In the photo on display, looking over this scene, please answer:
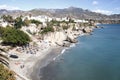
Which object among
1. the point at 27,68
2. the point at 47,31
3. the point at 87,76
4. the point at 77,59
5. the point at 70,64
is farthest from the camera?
the point at 47,31

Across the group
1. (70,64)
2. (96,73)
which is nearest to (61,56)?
(70,64)

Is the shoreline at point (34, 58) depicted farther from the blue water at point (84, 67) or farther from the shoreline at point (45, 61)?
the blue water at point (84, 67)

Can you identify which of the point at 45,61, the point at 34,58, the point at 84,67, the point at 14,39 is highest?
the point at 14,39

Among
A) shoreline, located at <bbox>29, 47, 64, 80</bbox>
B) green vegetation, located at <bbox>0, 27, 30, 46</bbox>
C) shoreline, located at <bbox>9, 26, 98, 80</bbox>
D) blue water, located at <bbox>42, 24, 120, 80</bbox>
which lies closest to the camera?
shoreline, located at <bbox>29, 47, 64, 80</bbox>

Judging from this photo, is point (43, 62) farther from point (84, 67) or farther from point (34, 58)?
point (84, 67)

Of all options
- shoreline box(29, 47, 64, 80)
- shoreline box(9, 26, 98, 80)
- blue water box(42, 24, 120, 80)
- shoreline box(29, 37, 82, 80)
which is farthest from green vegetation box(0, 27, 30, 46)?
blue water box(42, 24, 120, 80)

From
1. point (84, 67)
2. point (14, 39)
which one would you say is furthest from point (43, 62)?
point (14, 39)

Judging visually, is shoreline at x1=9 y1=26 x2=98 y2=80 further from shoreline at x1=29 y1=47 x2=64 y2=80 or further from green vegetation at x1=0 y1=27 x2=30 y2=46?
green vegetation at x1=0 y1=27 x2=30 y2=46

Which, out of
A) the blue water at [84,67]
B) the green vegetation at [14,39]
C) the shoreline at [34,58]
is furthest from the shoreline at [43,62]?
the green vegetation at [14,39]

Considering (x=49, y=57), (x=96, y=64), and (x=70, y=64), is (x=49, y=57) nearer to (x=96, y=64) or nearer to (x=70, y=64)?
(x=70, y=64)

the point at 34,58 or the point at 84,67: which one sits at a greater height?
the point at 34,58

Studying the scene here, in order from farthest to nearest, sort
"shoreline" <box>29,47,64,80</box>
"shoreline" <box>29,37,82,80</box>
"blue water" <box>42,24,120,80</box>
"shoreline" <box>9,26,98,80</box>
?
1. "shoreline" <box>9,26,98,80</box>
2. "blue water" <box>42,24,120,80</box>
3. "shoreline" <box>29,37,82,80</box>
4. "shoreline" <box>29,47,64,80</box>
